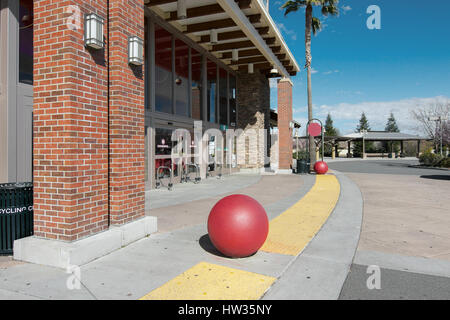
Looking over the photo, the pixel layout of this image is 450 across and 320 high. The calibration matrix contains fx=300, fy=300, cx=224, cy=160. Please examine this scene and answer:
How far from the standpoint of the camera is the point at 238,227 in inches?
157

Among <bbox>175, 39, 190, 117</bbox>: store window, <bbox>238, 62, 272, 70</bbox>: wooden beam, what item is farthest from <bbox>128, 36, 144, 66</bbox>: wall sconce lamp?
<bbox>238, 62, 272, 70</bbox>: wooden beam

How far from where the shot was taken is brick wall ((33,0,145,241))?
3936mm

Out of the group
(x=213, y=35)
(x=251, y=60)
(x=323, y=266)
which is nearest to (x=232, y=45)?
(x=213, y=35)

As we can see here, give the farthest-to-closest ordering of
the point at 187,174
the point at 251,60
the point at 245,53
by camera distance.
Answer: the point at 251,60 → the point at 245,53 → the point at 187,174

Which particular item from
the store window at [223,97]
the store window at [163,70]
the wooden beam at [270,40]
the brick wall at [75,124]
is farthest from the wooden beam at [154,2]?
the store window at [223,97]

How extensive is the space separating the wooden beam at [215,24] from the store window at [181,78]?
2.68ft

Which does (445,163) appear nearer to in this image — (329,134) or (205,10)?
(205,10)

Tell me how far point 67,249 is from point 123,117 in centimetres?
205

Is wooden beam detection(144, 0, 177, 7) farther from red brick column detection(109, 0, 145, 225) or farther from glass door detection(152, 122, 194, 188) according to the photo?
red brick column detection(109, 0, 145, 225)

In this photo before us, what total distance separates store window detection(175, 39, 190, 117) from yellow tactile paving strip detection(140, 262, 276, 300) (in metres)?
9.49

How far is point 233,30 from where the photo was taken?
1278 cm

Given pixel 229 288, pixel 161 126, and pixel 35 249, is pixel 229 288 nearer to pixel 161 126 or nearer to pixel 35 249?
pixel 35 249

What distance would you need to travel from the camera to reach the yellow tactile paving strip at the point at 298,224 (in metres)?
4.78

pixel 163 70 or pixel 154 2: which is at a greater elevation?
pixel 154 2
